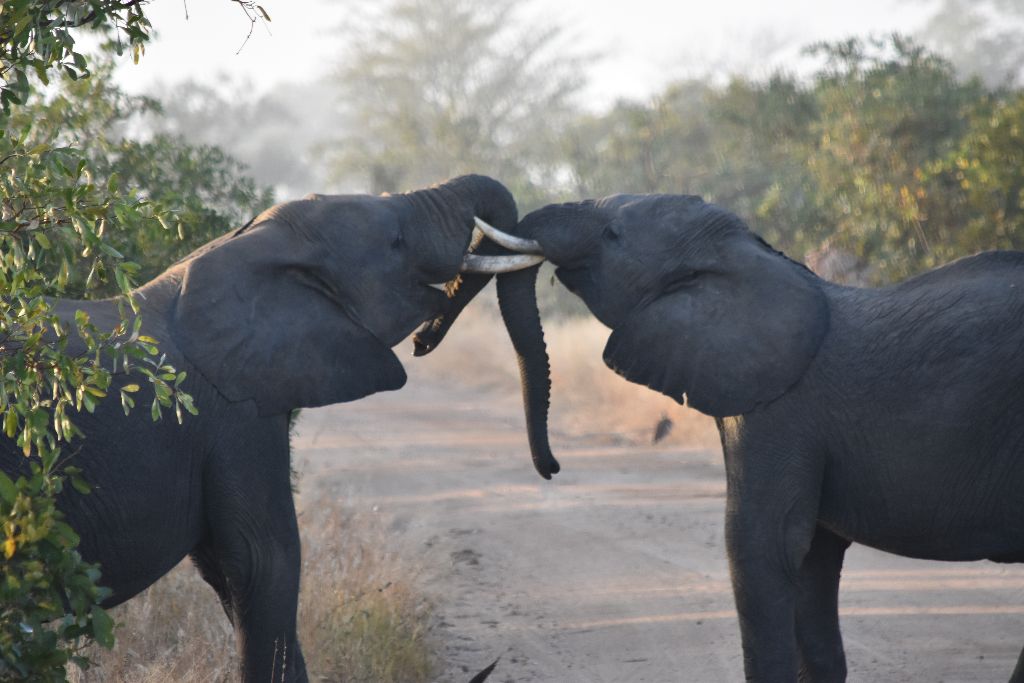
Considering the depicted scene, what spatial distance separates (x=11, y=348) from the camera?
178 inches

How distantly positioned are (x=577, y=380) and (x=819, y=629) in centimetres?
1045

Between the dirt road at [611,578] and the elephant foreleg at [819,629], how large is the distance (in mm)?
807

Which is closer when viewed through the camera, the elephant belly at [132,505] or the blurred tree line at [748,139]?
the elephant belly at [132,505]

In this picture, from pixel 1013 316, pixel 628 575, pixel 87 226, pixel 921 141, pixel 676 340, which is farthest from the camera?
pixel 921 141

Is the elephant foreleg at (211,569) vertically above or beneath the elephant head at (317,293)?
beneath

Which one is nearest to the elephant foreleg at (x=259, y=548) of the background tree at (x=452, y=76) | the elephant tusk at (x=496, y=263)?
the elephant tusk at (x=496, y=263)

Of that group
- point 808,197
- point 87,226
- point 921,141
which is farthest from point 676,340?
point 808,197

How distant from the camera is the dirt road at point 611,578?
6539mm

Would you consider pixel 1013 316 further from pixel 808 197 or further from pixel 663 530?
pixel 808 197

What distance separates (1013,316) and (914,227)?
7.22 m

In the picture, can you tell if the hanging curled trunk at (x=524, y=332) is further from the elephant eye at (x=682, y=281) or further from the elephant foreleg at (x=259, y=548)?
the elephant foreleg at (x=259, y=548)

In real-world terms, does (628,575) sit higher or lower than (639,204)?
lower

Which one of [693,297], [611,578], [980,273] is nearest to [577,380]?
[611,578]

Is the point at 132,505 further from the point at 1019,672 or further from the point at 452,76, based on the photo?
the point at 452,76
